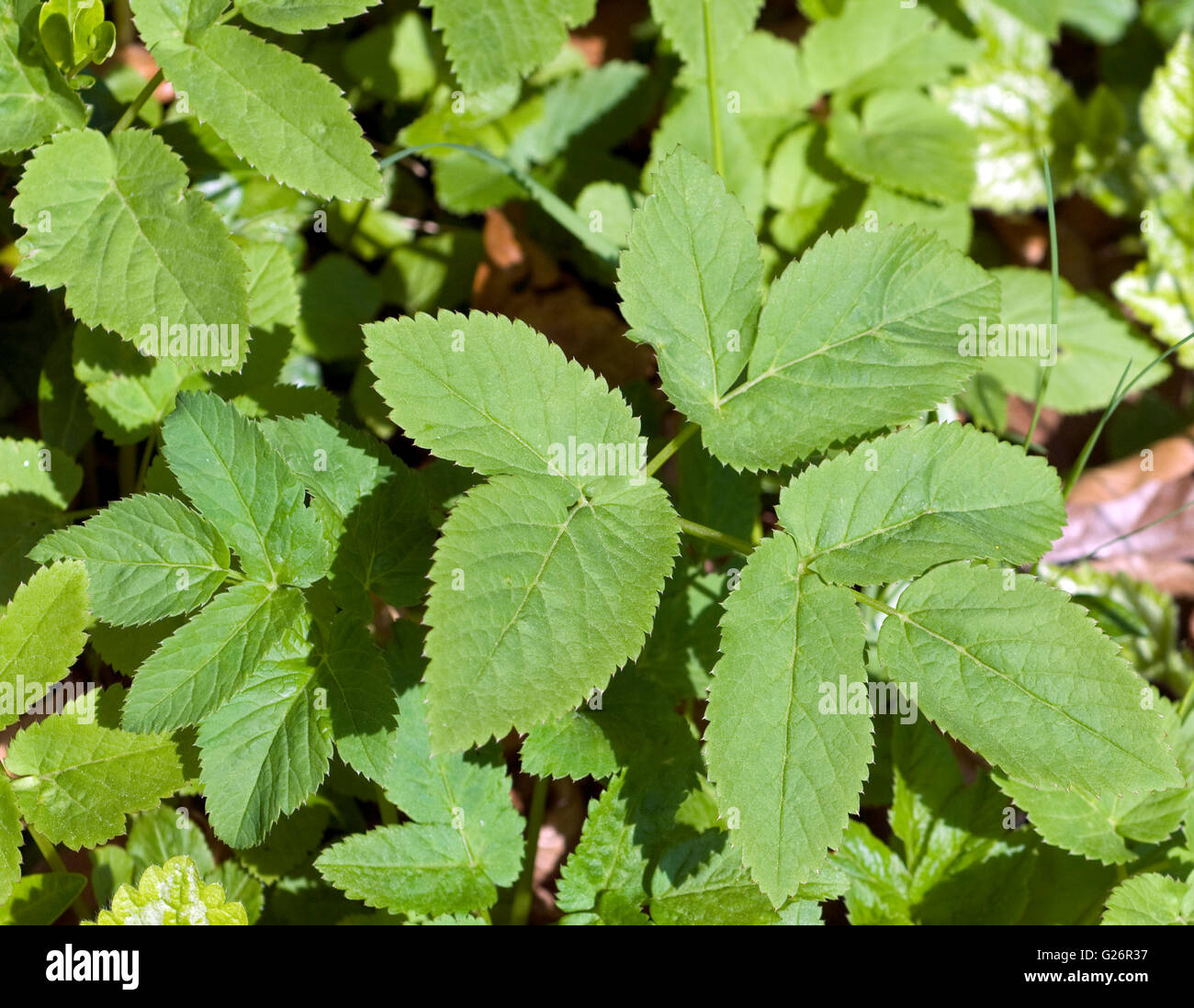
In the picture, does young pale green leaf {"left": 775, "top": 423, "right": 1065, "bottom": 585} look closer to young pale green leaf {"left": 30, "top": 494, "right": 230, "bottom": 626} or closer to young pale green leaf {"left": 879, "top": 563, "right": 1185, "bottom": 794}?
young pale green leaf {"left": 879, "top": 563, "right": 1185, "bottom": 794}

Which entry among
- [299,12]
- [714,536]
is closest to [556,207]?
[299,12]

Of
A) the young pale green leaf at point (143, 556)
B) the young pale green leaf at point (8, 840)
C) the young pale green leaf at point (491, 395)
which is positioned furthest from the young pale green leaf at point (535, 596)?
the young pale green leaf at point (8, 840)

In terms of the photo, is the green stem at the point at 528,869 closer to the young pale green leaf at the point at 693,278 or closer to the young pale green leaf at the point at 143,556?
the young pale green leaf at the point at 143,556

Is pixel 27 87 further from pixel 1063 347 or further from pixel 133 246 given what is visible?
pixel 1063 347

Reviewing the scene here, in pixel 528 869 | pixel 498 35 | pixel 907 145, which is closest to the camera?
pixel 528 869

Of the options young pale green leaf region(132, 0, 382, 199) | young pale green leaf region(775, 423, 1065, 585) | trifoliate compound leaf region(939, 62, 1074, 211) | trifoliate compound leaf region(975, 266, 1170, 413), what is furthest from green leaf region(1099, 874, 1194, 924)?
trifoliate compound leaf region(939, 62, 1074, 211)
